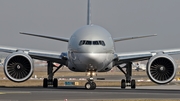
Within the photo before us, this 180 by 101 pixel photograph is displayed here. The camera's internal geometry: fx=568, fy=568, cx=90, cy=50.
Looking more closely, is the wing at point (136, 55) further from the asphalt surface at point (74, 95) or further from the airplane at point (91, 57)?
the asphalt surface at point (74, 95)

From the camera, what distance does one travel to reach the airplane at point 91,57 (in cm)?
3616

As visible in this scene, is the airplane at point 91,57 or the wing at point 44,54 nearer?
the airplane at point 91,57

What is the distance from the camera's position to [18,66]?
124 ft

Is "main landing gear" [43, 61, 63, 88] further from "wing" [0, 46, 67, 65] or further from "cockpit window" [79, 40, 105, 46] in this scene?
"cockpit window" [79, 40, 105, 46]

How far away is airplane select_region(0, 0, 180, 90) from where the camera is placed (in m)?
36.2

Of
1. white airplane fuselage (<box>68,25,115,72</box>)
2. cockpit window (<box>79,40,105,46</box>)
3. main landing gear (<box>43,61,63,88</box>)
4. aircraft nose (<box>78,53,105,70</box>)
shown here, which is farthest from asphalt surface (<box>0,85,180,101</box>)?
main landing gear (<box>43,61,63,88</box>)

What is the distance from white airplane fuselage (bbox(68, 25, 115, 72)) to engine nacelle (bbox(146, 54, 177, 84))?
9.20 feet

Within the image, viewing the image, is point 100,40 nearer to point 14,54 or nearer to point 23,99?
point 14,54

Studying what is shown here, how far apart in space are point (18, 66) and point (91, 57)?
537 centimetres

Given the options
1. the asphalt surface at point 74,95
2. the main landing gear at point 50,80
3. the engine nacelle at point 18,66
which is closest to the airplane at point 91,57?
the engine nacelle at point 18,66

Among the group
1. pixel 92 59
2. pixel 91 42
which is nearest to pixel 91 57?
pixel 92 59

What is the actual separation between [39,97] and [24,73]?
9324 mm

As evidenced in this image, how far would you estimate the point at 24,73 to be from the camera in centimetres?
3766

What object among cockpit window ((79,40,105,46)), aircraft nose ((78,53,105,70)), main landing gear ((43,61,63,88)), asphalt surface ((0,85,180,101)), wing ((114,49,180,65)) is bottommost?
asphalt surface ((0,85,180,101))
